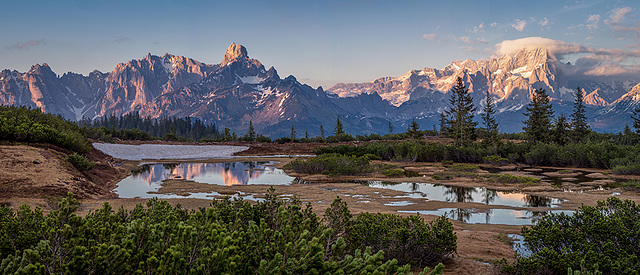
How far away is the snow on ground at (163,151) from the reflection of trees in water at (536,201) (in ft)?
141

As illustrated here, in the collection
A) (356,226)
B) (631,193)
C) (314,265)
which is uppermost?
(314,265)

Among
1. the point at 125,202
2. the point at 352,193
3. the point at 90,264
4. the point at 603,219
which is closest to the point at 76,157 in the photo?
the point at 125,202

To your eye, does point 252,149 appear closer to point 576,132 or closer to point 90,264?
point 576,132

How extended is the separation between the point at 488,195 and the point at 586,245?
1243cm

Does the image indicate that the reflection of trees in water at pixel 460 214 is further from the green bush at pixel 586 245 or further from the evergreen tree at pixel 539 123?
the evergreen tree at pixel 539 123

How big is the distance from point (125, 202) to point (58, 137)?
12938mm

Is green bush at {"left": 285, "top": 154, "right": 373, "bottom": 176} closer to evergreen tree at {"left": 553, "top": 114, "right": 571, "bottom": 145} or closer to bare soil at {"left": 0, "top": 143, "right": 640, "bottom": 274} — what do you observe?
bare soil at {"left": 0, "top": 143, "right": 640, "bottom": 274}

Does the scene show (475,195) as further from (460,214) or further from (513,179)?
(460,214)

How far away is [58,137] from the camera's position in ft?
76.6

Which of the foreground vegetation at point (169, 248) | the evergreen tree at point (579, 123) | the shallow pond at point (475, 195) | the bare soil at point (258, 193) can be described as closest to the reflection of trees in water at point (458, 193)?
the shallow pond at point (475, 195)

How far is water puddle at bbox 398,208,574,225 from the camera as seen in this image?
39.6 ft

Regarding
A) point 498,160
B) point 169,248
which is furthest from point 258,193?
point 498,160

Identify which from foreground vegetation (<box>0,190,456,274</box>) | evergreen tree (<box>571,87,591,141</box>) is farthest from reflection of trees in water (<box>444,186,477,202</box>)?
evergreen tree (<box>571,87,591,141</box>)

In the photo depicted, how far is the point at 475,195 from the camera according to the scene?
1791cm
